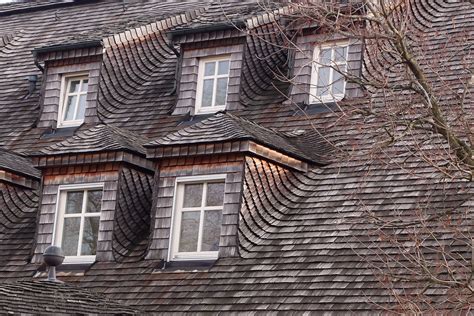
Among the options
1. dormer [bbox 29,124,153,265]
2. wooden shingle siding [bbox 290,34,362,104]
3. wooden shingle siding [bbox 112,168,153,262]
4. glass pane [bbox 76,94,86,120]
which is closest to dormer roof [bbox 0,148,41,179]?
dormer [bbox 29,124,153,265]

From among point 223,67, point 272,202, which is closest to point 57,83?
point 223,67

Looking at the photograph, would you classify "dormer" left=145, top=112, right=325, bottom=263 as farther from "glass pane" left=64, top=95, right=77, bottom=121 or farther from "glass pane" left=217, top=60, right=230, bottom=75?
"glass pane" left=64, top=95, right=77, bottom=121

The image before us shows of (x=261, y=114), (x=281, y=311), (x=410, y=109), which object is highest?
(x=261, y=114)

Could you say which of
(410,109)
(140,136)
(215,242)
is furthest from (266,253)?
(410,109)

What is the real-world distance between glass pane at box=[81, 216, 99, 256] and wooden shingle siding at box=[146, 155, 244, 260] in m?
1.18

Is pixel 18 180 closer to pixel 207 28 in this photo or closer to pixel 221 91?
pixel 221 91

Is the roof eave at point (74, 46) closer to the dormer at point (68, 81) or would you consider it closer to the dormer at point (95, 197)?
the dormer at point (68, 81)

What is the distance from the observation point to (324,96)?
2091 centimetres

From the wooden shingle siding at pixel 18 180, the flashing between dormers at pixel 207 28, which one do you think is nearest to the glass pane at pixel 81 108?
the wooden shingle siding at pixel 18 180

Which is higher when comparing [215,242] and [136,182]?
[136,182]

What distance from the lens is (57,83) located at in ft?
77.3

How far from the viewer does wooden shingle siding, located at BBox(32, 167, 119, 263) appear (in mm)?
20172

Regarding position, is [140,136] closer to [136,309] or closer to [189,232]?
[189,232]

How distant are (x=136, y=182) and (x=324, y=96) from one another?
3.17 m
